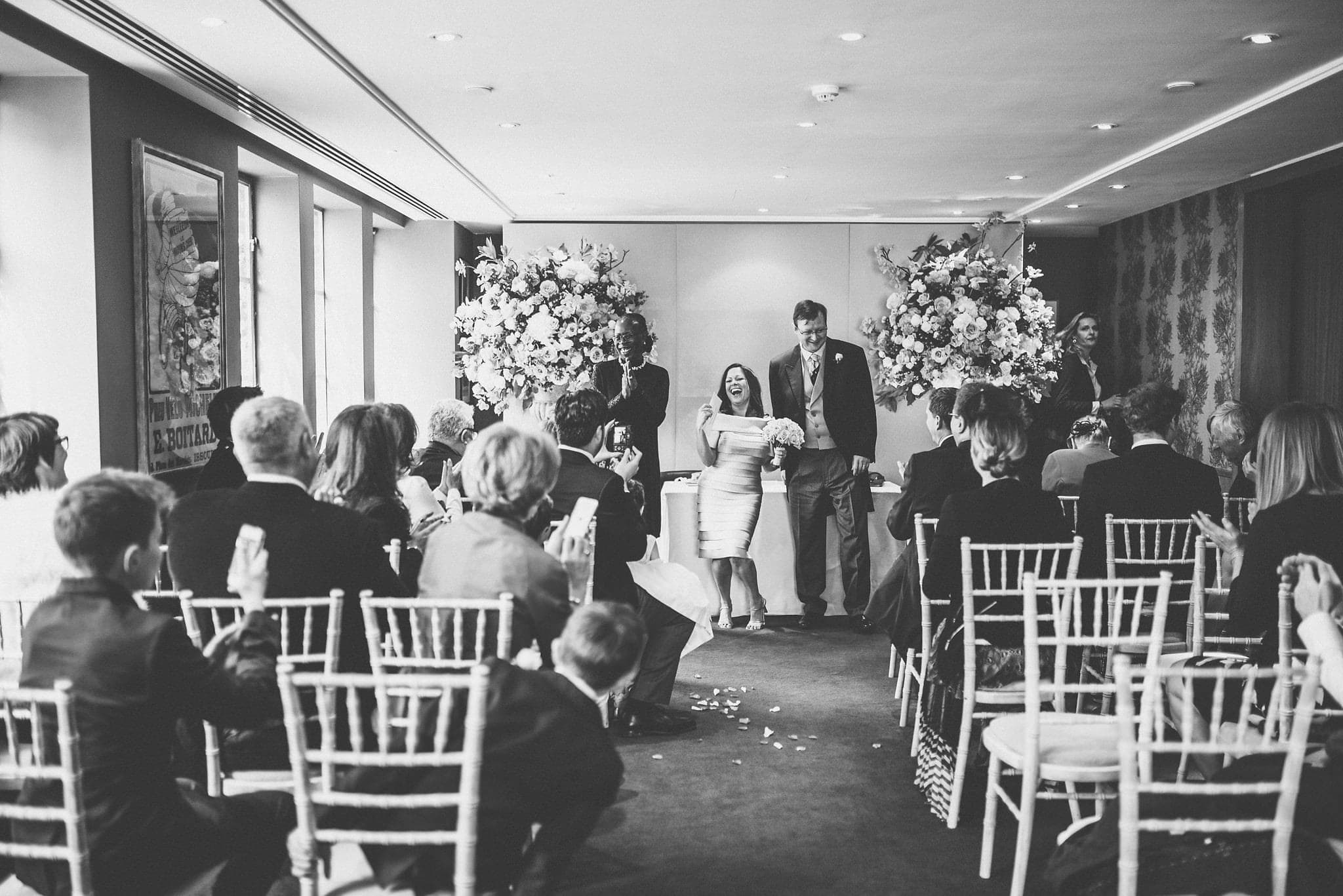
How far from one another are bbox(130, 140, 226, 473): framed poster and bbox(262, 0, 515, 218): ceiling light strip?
95 centimetres

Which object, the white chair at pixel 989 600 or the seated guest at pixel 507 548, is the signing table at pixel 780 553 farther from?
the seated guest at pixel 507 548

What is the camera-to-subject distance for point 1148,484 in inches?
176

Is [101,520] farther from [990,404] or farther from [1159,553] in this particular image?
[1159,553]

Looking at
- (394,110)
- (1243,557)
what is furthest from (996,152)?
(1243,557)

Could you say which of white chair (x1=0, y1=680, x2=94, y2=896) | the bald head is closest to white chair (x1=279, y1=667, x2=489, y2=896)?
white chair (x1=0, y1=680, x2=94, y2=896)

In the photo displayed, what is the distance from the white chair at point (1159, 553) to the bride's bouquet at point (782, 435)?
207 cm

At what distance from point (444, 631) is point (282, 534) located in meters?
0.47

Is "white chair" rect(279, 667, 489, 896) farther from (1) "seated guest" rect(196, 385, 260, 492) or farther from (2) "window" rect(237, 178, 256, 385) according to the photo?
(2) "window" rect(237, 178, 256, 385)

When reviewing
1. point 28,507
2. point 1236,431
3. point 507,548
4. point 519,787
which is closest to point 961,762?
point 507,548

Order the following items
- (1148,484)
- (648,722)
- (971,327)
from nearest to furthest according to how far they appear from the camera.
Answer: (1148,484), (648,722), (971,327)

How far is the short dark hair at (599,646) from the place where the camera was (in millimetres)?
2262

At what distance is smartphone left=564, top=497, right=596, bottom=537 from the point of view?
317 cm

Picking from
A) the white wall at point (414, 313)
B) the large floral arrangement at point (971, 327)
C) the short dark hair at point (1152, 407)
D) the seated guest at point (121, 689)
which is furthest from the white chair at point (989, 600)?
the white wall at point (414, 313)

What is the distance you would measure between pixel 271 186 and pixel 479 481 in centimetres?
514
